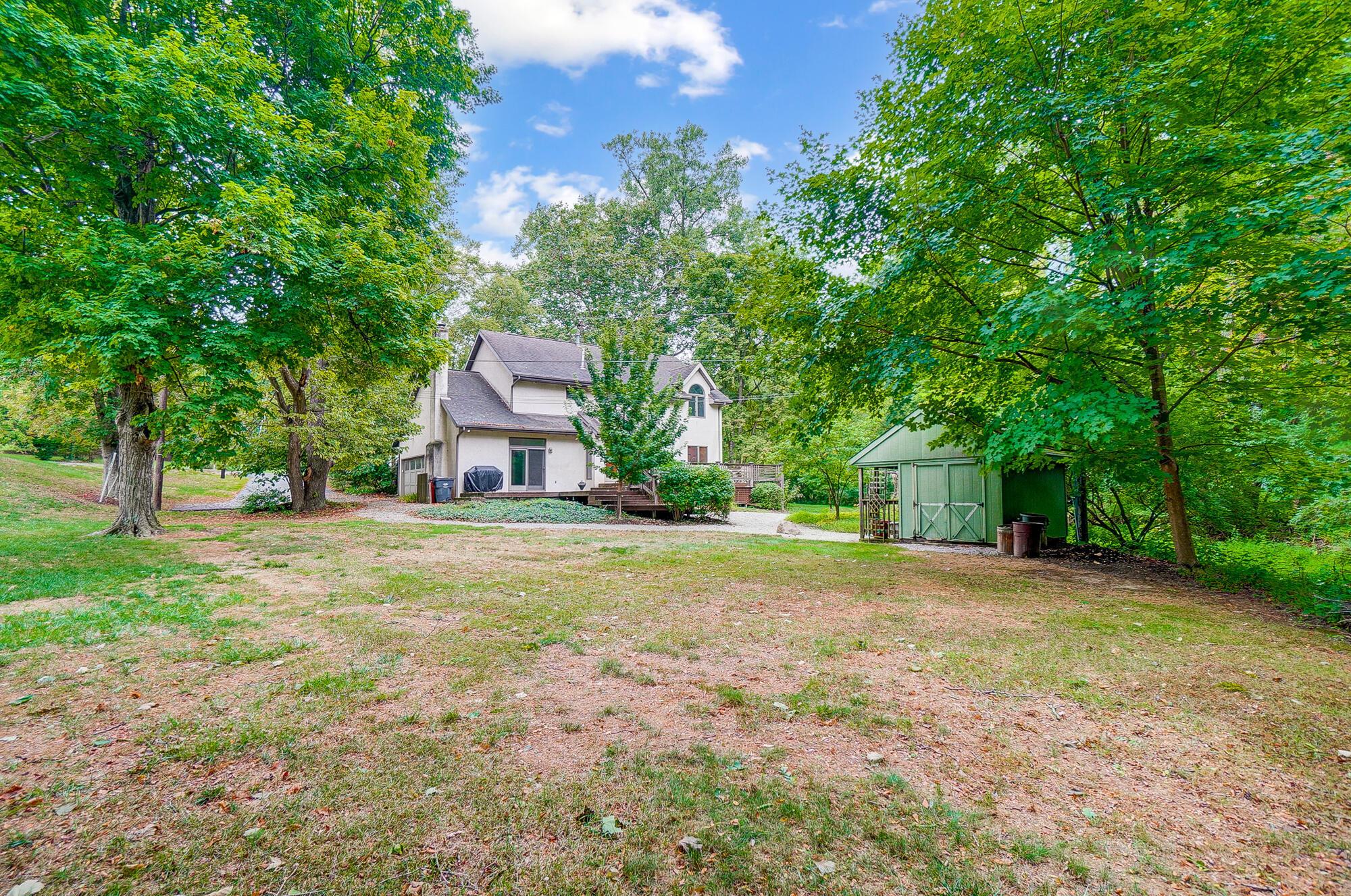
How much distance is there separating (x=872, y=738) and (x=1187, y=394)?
322 inches

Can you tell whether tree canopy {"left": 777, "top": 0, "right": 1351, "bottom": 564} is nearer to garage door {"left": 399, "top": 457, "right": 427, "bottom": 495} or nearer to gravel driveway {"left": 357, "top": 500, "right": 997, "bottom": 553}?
gravel driveway {"left": 357, "top": 500, "right": 997, "bottom": 553}

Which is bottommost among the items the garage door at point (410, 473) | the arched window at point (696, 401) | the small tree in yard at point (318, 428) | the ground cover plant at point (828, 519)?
the ground cover plant at point (828, 519)

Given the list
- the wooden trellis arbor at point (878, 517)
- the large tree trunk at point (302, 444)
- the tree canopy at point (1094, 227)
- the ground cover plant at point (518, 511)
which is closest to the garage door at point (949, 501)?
the wooden trellis arbor at point (878, 517)

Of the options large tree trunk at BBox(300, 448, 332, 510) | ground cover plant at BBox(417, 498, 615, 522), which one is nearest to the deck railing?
ground cover plant at BBox(417, 498, 615, 522)

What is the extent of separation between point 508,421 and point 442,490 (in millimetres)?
3516

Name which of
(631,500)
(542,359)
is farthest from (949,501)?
(542,359)

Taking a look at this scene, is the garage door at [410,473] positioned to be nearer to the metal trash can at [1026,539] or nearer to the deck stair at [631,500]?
the deck stair at [631,500]

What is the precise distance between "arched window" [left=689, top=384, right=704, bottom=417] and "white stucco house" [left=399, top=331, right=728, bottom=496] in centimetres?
132

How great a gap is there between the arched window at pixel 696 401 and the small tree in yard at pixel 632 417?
10.2 m

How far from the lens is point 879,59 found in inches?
379

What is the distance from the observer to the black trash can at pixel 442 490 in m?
19.8

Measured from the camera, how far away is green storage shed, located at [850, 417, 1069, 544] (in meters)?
12.4

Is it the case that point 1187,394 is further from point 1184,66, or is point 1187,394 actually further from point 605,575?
point 605,575

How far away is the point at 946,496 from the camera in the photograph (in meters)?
13.4
